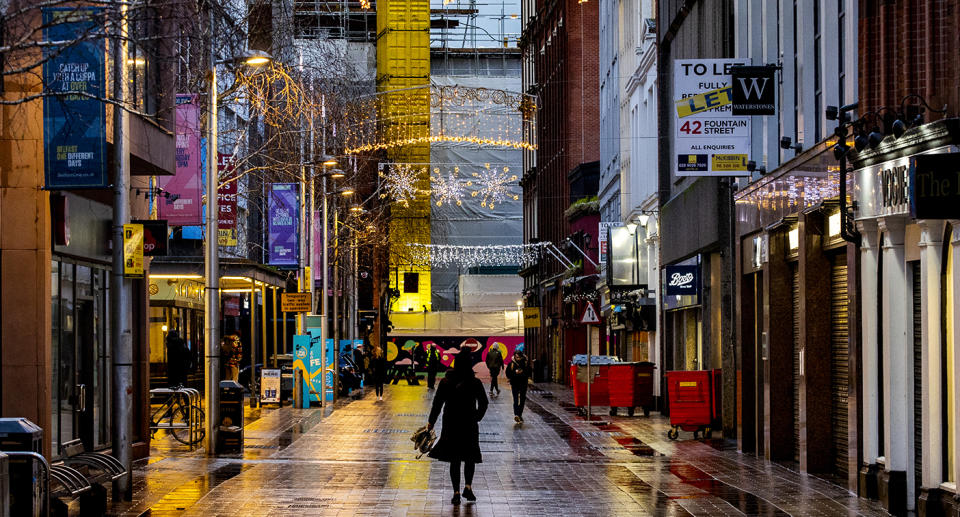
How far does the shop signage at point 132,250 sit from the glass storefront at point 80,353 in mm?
2590

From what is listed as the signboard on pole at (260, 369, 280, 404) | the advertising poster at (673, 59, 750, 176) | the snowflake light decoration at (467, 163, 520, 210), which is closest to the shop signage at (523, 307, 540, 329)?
the snowflake light decoration at (467, 163, 520, 210)

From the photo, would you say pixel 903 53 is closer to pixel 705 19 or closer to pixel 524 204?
pixel 705 19

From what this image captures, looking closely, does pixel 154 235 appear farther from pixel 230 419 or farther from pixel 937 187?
pixel 937 187

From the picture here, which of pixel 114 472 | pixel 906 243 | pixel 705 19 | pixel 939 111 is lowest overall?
pixel 114 472

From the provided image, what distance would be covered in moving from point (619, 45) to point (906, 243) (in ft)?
113

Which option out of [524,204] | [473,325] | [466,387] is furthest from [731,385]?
[524,204]

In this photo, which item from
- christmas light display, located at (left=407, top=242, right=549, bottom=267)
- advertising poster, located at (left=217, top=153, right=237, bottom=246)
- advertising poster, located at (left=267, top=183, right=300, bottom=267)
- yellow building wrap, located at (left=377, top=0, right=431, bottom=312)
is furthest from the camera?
christmas light display, located at (left=407, top=242, right=549, bottom=267)

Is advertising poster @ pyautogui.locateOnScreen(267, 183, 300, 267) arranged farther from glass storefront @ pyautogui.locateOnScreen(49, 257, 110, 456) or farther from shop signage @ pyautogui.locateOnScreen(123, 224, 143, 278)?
shop signage @ pyautogui.locateOnScreen(123, 224, 143, 278)

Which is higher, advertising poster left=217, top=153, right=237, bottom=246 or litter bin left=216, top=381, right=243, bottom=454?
advertising poster left=217, top=153, right=237, bottom=246

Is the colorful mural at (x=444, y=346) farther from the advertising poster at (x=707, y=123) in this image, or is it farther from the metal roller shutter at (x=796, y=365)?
the metal roller shutter at (x=796, y=365)

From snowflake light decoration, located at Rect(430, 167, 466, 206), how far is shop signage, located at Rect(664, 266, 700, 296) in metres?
47.8

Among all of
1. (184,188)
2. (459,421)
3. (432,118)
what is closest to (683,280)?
(184,188)

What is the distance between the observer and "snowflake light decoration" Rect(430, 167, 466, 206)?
267 ft

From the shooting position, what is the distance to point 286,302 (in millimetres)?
40375
